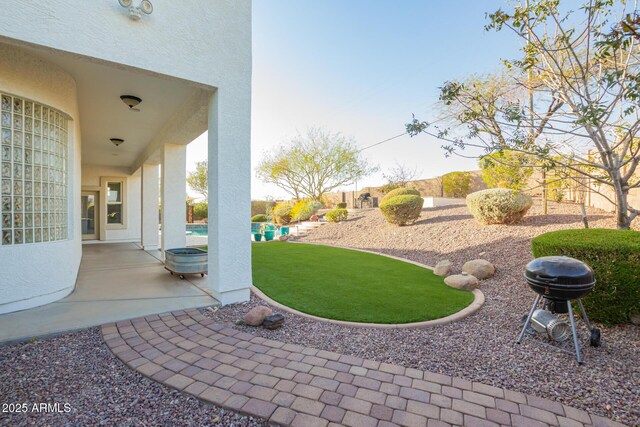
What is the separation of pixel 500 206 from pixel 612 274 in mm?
5505

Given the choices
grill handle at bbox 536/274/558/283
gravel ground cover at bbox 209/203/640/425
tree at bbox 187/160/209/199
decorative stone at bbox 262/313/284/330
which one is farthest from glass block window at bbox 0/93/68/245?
tree at bbox 187/160/209/199

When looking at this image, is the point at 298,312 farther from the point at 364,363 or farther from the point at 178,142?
the point at 178,142

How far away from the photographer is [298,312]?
432cm

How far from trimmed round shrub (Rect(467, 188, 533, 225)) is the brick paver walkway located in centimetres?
754

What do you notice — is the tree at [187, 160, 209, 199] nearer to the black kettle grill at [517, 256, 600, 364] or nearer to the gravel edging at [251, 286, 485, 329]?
the gravel edging at [251, 286, 485, 329]

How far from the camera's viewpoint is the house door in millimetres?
12461

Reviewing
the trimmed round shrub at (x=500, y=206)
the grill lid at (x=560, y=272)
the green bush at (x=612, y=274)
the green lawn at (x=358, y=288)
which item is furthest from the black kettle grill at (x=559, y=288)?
the trimmed round shrub at (x=500, y=206)

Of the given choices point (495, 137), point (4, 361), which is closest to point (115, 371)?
point (4, 361)

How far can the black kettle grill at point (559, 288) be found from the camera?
3105mm

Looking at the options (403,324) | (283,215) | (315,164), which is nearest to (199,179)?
(315,164)

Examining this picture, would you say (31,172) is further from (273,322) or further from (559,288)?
(559,288)

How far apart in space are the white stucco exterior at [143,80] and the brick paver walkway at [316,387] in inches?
55.6

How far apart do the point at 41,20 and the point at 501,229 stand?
33.9ft

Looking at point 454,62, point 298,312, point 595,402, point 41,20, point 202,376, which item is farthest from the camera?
point 454,62
